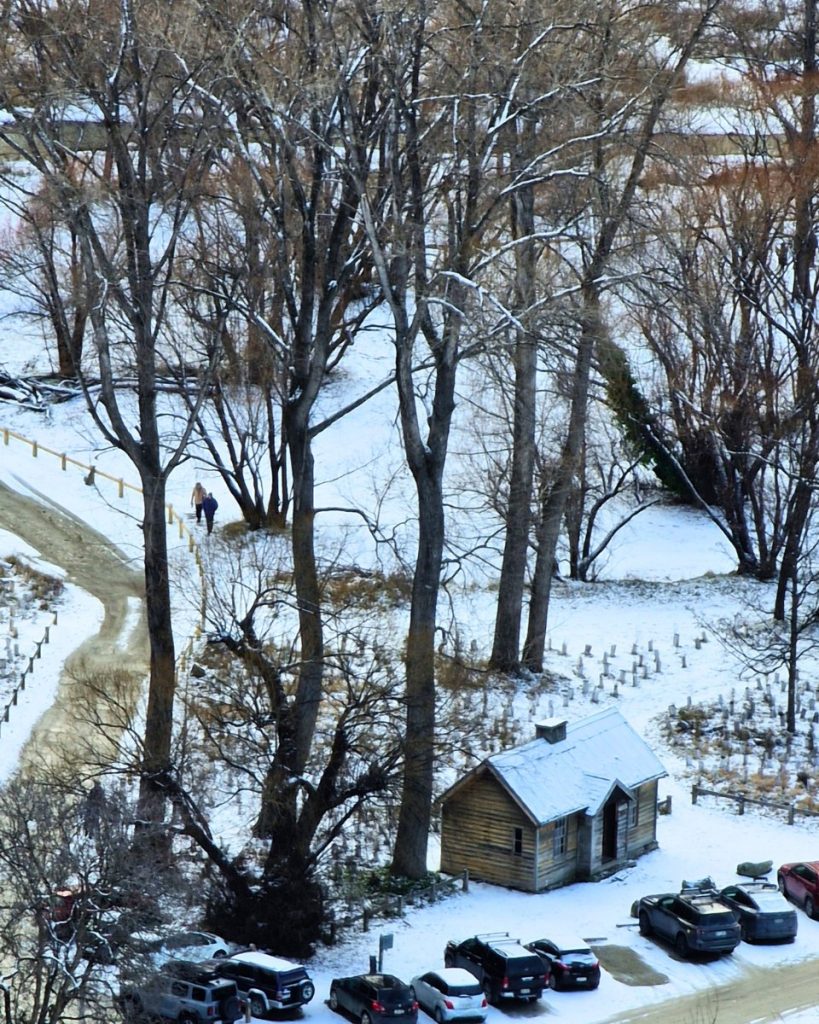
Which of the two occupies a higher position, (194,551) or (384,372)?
(384,372)

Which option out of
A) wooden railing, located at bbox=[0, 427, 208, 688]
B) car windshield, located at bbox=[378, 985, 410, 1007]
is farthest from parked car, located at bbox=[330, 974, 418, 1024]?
wooden railing, located at bbox=[0, 427, 208, 688]

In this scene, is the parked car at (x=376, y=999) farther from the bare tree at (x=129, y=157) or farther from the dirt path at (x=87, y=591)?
the dirt path at (x=87, y=591)

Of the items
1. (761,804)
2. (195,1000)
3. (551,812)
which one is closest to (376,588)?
(551,812)

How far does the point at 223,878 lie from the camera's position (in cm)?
2392

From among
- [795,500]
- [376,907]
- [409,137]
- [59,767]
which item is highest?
[409,137]

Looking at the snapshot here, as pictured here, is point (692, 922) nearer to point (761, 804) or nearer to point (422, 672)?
point (422, 672)

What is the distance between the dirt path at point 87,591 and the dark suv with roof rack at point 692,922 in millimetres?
9583

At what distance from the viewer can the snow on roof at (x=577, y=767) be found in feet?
86.8

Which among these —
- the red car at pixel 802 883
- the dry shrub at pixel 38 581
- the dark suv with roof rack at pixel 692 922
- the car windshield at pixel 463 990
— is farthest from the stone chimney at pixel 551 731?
the dry shrub at pixel 38 581

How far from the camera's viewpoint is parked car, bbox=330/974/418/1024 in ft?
68.0

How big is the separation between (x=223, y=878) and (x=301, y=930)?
5.26 feet

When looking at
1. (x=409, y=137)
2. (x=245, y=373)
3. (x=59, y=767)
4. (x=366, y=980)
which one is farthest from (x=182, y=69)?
(x=245, y=373)

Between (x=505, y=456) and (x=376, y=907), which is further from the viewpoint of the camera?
(x=505, y=456)

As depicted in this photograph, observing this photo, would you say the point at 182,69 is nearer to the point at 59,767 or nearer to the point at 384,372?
the point at 59,767
